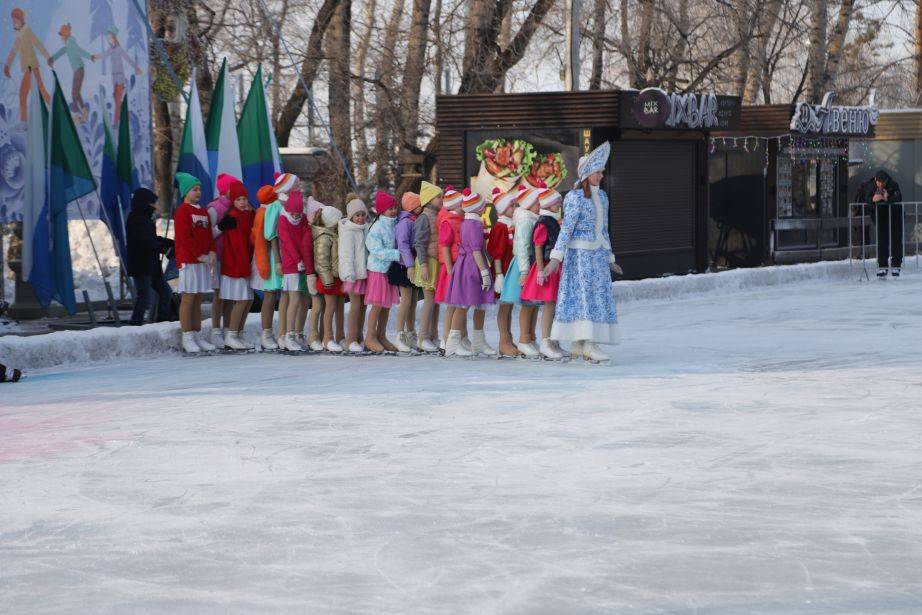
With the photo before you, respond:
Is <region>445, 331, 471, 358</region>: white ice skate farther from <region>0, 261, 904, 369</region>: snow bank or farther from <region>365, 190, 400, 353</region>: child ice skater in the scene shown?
<region>0, 261, 904, 369</region>: snow bank

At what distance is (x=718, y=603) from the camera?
210 inches

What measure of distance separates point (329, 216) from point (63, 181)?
3.22 m

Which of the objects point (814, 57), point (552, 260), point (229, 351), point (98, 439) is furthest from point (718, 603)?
point (814, 57)

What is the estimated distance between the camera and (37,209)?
15.6 meters

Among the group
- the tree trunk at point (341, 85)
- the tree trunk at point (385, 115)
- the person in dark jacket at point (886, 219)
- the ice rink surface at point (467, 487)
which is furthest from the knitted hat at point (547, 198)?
the tree trunk at point (385, 115)

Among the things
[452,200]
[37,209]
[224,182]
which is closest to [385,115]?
[37,209]

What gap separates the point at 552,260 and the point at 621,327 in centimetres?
385

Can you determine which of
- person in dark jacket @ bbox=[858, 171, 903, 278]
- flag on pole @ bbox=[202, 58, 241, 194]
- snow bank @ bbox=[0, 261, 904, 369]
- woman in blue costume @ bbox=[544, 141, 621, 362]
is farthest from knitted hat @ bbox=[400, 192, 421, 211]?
person in dark jacket @ bbox=[858, 171, 903, 278]

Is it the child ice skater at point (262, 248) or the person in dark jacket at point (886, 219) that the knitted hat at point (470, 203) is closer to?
the child ice skater at point (262, 248)

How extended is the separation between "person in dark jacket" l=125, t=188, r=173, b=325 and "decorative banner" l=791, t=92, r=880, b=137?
46.1 ft

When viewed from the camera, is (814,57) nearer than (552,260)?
No

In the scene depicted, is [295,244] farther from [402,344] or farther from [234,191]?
[402,344]

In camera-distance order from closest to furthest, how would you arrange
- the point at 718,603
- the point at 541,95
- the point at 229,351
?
the point at 718,603 < the point at 229,351 < the point at 541,95

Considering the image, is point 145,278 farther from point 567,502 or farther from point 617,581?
point 617,581
